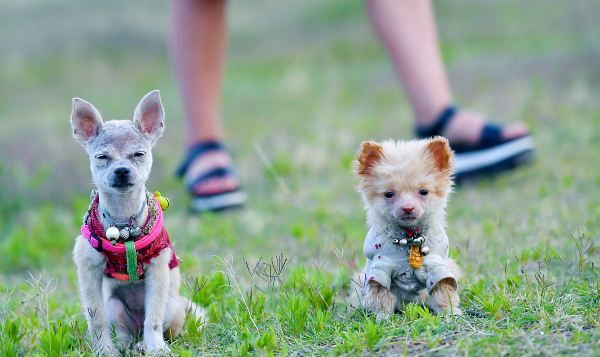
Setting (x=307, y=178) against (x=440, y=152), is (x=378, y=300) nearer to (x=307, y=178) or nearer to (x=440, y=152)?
(x=440, y=152)

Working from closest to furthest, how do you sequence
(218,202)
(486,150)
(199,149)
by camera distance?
(486,150)
(218,202)
(199,149)

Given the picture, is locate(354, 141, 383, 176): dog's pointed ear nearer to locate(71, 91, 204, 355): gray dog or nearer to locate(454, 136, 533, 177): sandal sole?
locate(71, 91, 204, 355): gray dog

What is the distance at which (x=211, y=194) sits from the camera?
24.5 feet

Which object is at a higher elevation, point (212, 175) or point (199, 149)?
point (199, 149)

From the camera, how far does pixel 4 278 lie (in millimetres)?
6367

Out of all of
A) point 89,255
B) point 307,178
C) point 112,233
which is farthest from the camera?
point 307,178

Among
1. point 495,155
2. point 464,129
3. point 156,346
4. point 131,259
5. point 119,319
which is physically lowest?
point 156,346

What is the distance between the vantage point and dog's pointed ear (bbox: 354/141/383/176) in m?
4.08

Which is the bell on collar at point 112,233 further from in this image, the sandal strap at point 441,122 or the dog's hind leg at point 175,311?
the sandal strap at point 441,122

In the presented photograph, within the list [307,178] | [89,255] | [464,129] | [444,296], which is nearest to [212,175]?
[307,178]

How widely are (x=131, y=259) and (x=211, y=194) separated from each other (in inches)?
140

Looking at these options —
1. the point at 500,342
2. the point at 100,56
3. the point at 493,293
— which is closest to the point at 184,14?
the point at 493,293

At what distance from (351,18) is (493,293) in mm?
16208

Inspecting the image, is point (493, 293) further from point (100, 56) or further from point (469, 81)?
point (100, 56)
